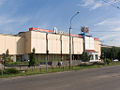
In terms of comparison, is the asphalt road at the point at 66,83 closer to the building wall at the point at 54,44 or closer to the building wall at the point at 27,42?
the building wall at the point at 27,42

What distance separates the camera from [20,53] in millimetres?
69688

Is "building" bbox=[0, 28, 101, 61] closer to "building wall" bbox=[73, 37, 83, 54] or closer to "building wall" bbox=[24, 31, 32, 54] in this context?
"building wall" bbox=[24, 31, 32, 54]

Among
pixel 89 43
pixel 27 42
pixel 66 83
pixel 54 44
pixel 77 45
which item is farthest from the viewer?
pixel 89 43

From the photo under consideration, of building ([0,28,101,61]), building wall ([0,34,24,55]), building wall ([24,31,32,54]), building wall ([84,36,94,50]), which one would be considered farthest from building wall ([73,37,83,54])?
building wall ([0,34,24,55])

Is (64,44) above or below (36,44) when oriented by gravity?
above

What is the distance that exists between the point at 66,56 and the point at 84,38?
15.5 meters

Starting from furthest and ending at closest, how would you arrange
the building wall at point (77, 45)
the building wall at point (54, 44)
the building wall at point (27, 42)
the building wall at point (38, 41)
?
the building wall at point (77, 45), the building wall at point (54, 44), the building wall at point (27, 42), the building wall at point (38, 41)

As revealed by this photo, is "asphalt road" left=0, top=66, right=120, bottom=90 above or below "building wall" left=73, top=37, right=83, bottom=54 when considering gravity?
below

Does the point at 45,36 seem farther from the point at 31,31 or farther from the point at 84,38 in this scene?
the point at 84,38

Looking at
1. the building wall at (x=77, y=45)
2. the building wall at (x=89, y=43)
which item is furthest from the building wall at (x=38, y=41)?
the building wall at (x=89, y=43)

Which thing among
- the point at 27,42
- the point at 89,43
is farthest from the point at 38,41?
the point at 89,43

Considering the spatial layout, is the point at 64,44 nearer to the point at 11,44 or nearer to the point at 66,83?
the point at 11,44

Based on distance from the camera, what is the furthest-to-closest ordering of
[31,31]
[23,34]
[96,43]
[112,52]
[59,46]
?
[96,43] < [59,46] < [23,34] < [31,31] < [112,52]

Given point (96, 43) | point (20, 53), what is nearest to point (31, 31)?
point (20, 53)
